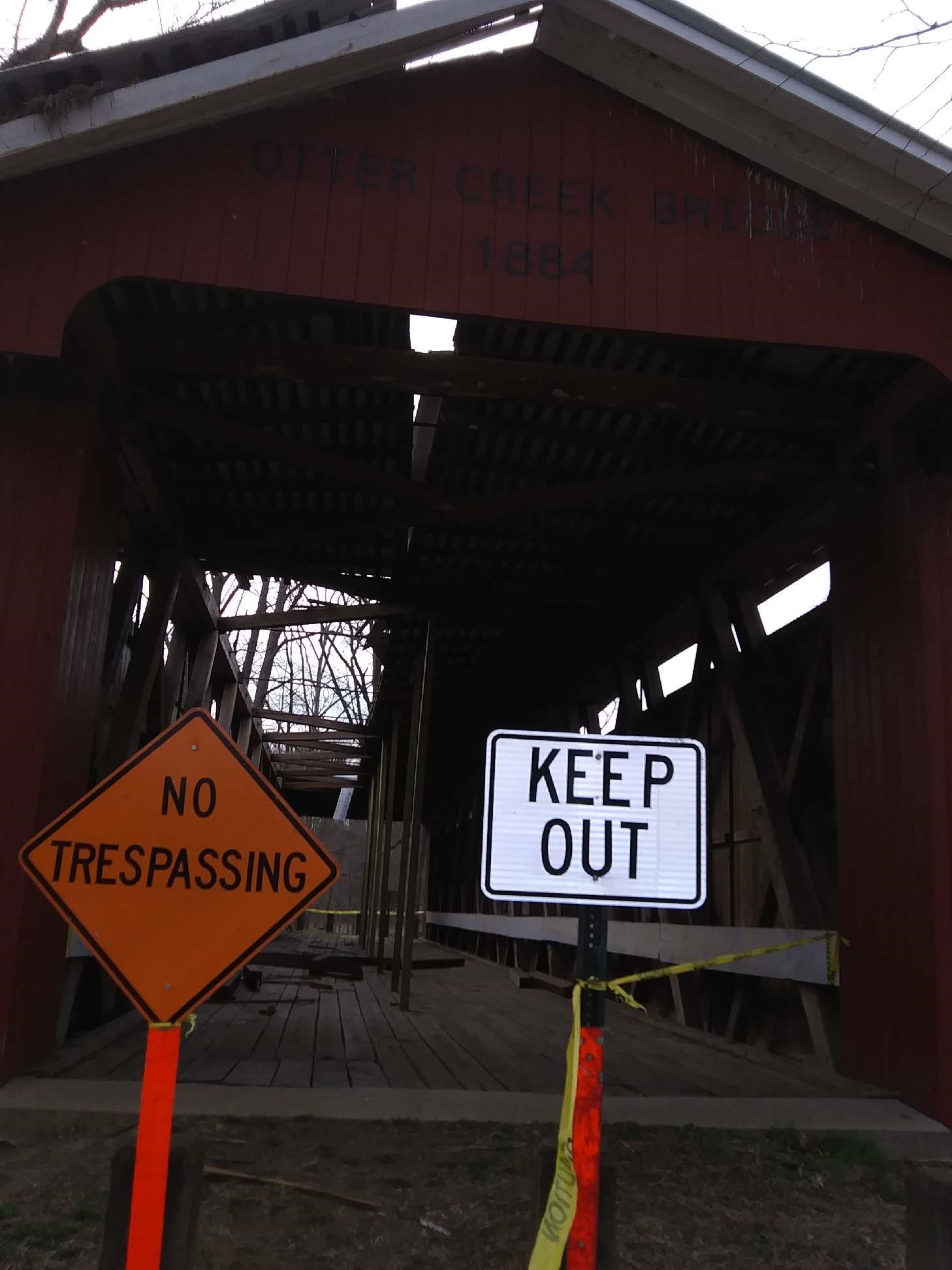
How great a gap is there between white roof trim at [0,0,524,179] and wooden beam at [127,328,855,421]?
1173 millimetres

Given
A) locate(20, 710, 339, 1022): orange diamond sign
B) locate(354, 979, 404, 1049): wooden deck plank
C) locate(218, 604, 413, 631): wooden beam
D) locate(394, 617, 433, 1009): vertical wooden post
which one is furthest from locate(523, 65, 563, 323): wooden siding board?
locate(394, 617, 433, 1009): vertical wooden post

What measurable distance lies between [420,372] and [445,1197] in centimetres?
425

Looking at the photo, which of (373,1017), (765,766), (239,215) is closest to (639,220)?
(239,215)

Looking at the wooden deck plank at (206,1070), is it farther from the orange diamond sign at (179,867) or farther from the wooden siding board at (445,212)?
the wooden siding board at (445,212)

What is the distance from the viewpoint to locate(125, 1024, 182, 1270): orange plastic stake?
2.25m

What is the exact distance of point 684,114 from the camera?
18.6 feet

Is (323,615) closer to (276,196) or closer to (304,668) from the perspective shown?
(276,196)

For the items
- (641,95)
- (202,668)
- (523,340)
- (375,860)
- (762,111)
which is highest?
(641,95)

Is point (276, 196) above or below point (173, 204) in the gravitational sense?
above

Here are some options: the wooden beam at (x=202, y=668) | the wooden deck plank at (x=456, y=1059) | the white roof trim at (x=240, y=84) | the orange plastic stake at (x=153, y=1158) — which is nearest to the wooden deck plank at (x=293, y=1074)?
the wooden deck plank at (x=456, y=1059)

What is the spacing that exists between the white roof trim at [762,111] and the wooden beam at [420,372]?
129cm

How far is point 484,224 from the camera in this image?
5.53m

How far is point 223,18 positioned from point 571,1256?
5.54m

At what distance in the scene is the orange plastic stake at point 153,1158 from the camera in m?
2.25
